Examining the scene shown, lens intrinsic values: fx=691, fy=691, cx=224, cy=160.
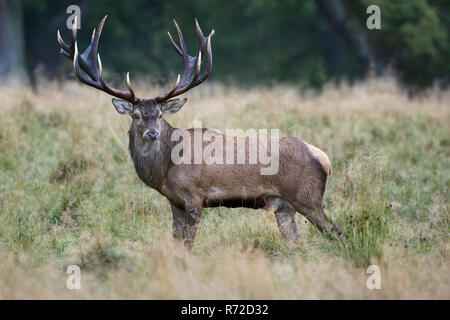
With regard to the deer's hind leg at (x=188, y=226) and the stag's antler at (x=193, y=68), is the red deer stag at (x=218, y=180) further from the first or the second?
the stag's antler at (x=193, y=68)

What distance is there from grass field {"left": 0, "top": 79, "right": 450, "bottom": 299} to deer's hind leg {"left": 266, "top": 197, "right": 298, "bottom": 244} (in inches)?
4.4

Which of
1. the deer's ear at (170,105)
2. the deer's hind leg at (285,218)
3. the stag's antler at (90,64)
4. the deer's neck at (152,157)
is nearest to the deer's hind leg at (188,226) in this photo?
the deer's neck at (152,157)

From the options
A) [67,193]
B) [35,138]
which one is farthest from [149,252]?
[35,138]

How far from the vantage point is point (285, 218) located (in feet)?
22.2

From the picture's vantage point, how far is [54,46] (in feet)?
78.6

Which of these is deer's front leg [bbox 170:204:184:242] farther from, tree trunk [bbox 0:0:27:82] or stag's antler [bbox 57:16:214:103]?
tree trunk [bbox 0:0:27:82]

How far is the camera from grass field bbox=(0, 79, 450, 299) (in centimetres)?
526

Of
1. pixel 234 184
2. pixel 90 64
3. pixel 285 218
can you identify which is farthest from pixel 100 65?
pixel 285 218

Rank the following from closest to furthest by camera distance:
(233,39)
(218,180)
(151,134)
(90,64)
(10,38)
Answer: (151,134), (218,180), (90,64), (10,38), (233,39)

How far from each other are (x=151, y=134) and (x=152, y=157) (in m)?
0.35

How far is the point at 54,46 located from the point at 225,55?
6.36 meters

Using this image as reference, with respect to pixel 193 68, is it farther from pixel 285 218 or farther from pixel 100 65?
pixel 285 218

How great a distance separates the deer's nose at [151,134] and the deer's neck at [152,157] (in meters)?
0.30

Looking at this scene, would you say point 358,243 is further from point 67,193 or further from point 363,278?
point 67,193
